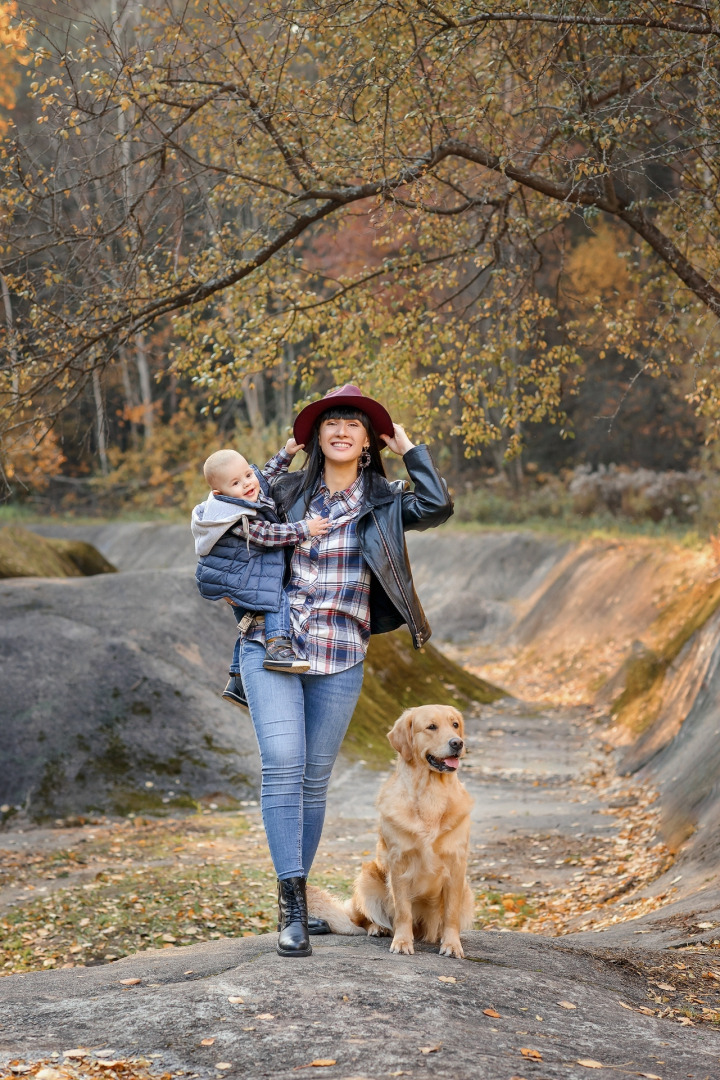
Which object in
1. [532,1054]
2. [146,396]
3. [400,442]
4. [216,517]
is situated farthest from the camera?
[146,396]

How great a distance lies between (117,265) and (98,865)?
4.61 meters

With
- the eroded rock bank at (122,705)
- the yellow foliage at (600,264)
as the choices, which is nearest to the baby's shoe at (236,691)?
the eroded rock bank at (122,705)

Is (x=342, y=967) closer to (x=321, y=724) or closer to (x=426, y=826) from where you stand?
(x=426, y=826)

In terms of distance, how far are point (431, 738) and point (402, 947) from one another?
0.88m

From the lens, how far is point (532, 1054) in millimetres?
3689

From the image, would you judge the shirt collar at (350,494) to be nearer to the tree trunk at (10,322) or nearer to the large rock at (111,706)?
the tree trunk at (10,322)

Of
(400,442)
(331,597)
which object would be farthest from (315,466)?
(331,597)

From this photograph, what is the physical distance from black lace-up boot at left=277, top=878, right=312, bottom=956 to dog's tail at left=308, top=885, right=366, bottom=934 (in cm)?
49

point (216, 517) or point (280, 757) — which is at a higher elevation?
point (216, 517)

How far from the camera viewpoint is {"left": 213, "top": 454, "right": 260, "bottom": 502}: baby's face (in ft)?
15.3

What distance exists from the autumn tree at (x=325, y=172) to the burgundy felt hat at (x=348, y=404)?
8.66 feet

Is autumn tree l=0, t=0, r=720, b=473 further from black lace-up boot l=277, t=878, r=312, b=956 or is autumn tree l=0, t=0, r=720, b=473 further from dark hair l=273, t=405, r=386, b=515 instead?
black lace-up boot l=277, t=878, r=312, b=956

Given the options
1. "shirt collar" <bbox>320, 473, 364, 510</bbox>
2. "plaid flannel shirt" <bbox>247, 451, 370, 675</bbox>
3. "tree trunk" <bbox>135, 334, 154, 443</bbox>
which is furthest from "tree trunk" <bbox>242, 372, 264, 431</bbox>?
"plaid flannel shirt" <bbox>247, 451, 370, 675</bbox>

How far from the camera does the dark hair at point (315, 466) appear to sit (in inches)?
193
